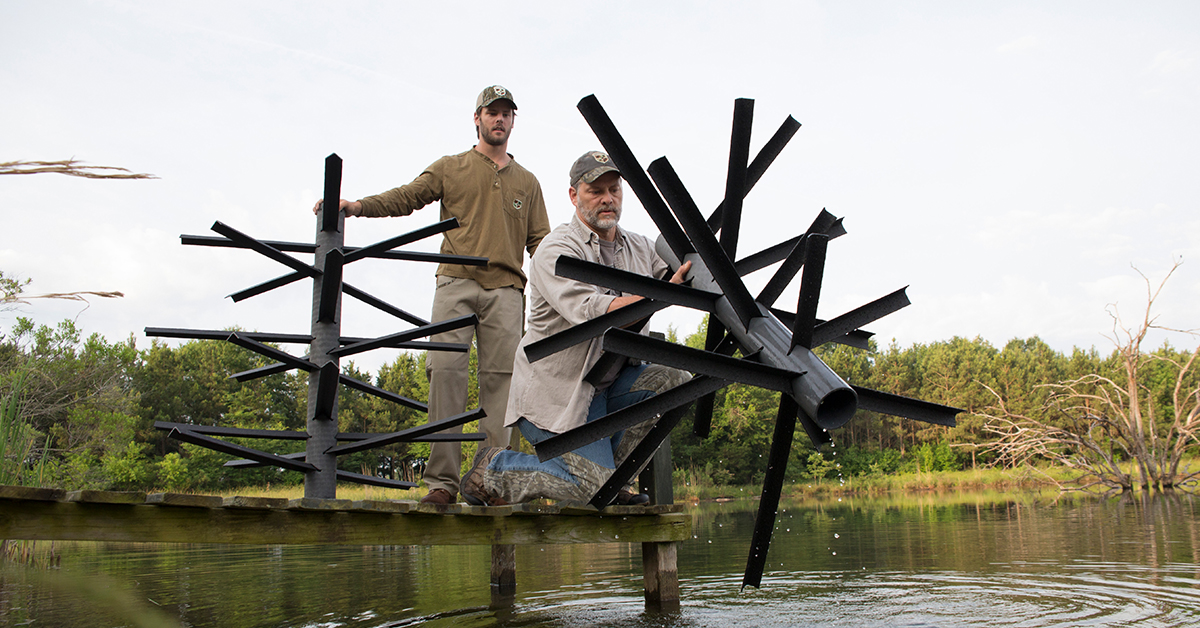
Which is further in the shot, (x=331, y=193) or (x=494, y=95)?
(x=494, y=95)

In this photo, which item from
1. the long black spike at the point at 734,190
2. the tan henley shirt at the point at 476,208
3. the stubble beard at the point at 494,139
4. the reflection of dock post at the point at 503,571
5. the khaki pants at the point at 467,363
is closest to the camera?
the long black spike at the point at 734,190

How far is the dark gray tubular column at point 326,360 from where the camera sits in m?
3.75

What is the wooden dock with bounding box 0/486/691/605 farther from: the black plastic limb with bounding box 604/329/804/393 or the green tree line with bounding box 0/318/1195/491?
the green tree line with bounding box 0/318/1195/491

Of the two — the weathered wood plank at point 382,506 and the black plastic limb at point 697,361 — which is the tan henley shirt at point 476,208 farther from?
the black plastic limb at point 697,361

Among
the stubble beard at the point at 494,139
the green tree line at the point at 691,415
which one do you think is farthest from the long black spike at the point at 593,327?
the green tree line at the point at 691,415

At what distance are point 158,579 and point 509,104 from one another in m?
5.10

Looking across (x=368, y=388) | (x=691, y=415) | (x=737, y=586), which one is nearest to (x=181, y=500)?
(x=368, y=388)

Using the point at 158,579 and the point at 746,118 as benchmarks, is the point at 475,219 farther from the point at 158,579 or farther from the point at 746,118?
the point at 158,579

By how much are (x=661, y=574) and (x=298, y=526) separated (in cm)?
206

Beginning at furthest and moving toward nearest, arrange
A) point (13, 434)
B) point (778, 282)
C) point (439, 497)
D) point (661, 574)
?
point (661, 574) → point (439, 497) → point (13, 434) → point (778, 282)

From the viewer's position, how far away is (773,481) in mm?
2668

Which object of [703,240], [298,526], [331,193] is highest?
[331,193]

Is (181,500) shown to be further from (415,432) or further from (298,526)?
(415,432)

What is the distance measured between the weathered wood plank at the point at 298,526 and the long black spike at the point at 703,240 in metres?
1.98
